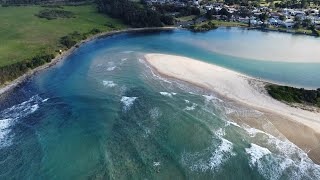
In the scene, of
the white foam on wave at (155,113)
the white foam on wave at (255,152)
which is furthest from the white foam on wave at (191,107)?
the white foam on wave at (255,152)

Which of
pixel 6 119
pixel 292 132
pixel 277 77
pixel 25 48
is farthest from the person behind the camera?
pixel 25 48

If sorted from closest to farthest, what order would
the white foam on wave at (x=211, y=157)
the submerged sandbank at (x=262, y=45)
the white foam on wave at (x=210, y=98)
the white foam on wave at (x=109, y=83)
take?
the white foam on wave at (x=211, y=157)
the white foam on wave at (x=210, y=98)
the white foam on wave at (x=109, y=83)
the submerged sandbank at (x=262, y=45)

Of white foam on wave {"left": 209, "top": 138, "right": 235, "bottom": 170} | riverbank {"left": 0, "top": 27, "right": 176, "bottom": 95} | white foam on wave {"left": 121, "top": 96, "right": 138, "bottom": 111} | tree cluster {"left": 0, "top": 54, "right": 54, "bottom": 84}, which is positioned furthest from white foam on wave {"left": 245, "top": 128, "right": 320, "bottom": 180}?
tree cluster {"left": 0, "top": 54, "right": 54, "bottom": 84}

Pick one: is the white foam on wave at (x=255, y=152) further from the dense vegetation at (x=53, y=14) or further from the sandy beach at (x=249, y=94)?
the dense vegetation at (x=53, y=14)

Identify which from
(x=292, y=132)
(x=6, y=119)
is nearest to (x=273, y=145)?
(x=292, y=132)

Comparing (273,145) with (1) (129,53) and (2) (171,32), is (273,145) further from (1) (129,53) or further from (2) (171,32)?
(2) (171,32)

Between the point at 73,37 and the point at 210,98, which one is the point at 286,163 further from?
the point at 73,37
